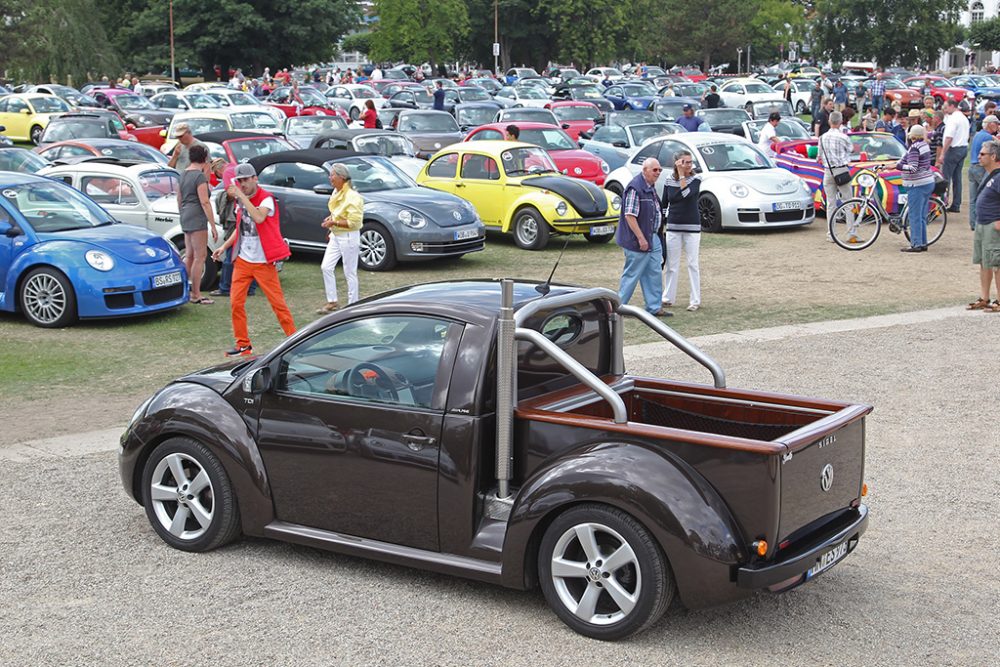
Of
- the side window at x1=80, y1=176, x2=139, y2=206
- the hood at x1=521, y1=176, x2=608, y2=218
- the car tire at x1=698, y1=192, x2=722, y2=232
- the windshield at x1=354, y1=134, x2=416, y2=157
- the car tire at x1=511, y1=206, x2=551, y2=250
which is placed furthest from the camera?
the windshield at x1=354, y1=134, x2=416, y2=157

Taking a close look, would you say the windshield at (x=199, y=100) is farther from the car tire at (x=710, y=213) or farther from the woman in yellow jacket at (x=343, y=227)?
the woman in yellow jacket at (x=343, y=227)

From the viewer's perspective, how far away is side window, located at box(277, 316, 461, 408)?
602 centimetres

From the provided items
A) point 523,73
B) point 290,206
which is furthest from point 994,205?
point 523,73

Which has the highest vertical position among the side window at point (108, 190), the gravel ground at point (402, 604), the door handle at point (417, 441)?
the side window at point (108, 190)

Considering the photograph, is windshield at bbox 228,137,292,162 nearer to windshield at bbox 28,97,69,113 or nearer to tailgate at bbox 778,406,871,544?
tailgate at bbox 778,406,871,544

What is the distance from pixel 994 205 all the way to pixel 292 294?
309 inches

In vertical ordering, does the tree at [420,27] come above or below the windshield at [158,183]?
above

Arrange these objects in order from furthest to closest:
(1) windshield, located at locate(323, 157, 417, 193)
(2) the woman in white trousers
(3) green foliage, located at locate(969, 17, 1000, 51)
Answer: (3) green foliage, located at locate(969, 17, 1000, 51), (1) windshield, located at locate(323, 157, 417, 193), (2) the woman in white trousers

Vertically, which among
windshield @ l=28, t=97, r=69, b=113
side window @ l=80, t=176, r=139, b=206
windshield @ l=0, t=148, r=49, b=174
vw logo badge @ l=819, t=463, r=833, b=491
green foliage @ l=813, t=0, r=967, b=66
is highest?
green foliage @ l=813, t=0, r=967, b=66

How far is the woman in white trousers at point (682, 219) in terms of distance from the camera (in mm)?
13570

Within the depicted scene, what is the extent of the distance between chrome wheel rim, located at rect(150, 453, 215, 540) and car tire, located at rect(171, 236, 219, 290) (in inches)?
337

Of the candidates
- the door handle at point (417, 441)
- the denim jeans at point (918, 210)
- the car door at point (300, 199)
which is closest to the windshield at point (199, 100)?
the car door at point (300, 199)

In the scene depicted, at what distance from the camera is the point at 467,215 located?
16.9 m

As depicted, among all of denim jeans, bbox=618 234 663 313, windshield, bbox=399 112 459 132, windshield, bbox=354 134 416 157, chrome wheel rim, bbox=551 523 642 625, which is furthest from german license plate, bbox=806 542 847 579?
windshield, bbox=399 112 459 132
